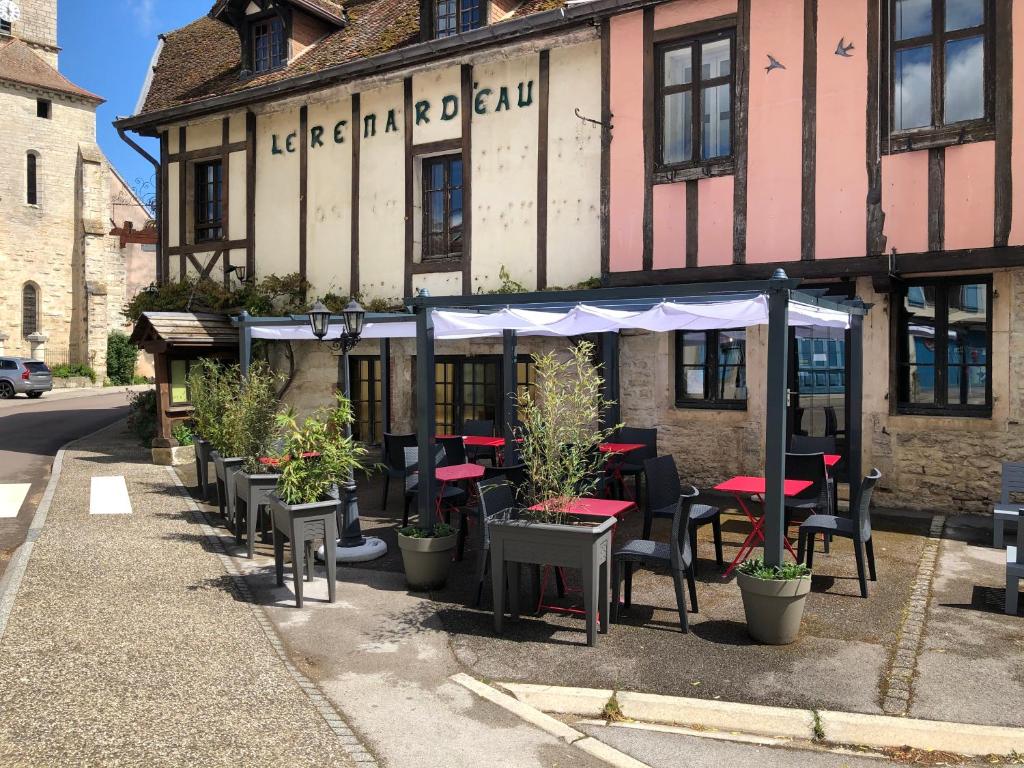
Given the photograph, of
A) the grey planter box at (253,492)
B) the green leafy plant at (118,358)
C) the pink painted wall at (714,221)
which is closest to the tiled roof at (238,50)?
the pink painted wall at (714,221)

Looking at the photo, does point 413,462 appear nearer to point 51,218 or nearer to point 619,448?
point 619,448

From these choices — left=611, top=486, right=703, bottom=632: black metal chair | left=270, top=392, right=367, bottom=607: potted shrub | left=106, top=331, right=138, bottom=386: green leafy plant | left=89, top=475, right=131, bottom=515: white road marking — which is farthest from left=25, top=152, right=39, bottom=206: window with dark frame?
left=611, top=486, right=703, bottom=632: black metal chair

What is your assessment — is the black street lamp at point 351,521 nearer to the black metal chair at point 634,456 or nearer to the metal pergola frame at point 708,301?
the metal pergola frame at point 708,301

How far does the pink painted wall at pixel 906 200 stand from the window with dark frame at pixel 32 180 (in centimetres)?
3208

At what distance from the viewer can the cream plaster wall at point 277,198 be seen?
42.4 feet

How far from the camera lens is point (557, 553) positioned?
4.89 meters

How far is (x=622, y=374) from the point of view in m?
10.1

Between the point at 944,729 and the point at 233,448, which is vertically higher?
the point at 233,448

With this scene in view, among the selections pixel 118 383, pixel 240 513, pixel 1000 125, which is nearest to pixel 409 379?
pixel 240 513

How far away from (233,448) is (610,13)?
6.48 m

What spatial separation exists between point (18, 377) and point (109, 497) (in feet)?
61.7

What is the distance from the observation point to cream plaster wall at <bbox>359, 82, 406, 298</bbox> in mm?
11820

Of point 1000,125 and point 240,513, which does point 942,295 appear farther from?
point 240,513

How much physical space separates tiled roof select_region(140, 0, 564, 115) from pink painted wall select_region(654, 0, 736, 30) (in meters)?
1.69
